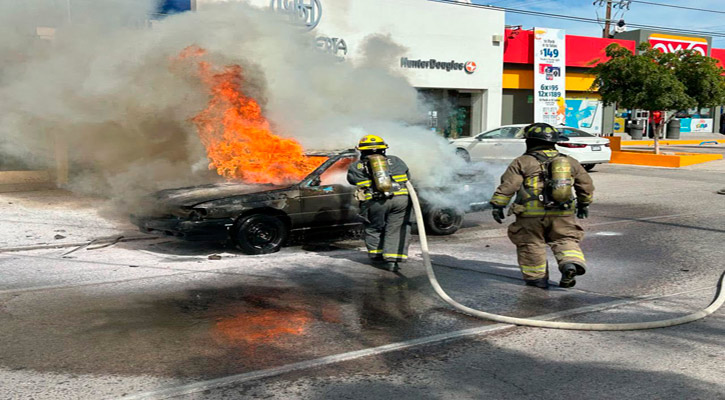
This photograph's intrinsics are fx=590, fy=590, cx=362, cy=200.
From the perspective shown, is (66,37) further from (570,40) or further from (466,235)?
(570,40)

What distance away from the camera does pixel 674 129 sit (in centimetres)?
3116

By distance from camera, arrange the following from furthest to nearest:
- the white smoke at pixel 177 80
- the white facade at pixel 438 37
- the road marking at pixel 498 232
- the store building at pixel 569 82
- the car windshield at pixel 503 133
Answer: the store building at pixel 569 82 < the white facade at pixel 438 37 < the car windshield at pixel 503 133 < the white smoke at pixel 177 80 < the road marking at pixel 498 232

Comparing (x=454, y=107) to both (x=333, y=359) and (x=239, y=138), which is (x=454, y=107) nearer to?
(x=239, y=138)

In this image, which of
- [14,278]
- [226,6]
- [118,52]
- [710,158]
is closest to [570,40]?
[710,158]

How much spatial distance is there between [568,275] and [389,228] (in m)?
1.98

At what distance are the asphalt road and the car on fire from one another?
343mm

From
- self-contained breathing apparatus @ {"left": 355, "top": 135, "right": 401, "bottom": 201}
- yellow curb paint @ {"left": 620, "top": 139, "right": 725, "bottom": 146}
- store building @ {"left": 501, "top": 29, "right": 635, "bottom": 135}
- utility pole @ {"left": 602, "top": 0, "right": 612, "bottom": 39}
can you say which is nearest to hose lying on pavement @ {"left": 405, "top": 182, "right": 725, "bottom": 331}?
self-contained breathing apparatus @ {"left": 355, "top": 135, "right": 401, "bottom": 201}

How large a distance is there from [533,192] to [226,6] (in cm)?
665

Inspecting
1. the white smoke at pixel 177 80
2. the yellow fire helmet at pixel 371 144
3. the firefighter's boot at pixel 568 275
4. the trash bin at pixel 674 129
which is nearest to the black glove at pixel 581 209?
the firefighter's boot at pixel 568 275

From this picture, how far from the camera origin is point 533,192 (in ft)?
18.4

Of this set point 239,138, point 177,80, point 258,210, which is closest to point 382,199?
point 258,210

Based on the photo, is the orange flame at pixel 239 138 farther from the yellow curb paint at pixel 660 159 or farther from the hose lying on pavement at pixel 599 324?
the yellow curb paint at pixel 660 159

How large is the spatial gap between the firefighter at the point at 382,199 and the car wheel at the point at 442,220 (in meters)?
1.81

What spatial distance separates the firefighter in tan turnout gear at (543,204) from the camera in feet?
18.2
